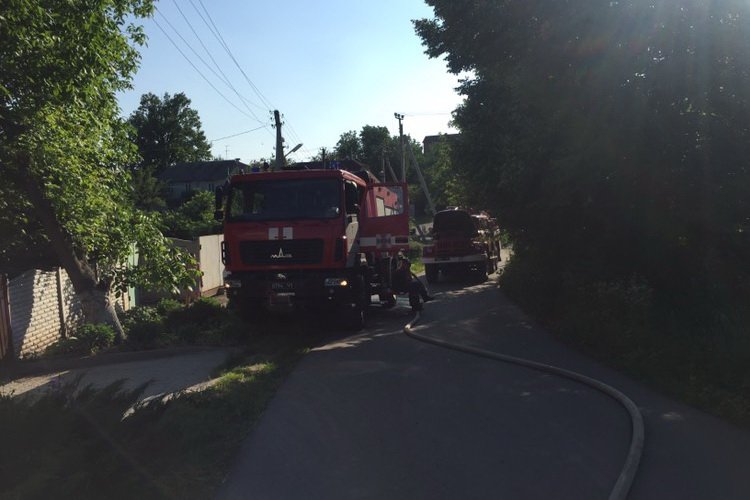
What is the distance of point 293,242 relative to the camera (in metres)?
11.2

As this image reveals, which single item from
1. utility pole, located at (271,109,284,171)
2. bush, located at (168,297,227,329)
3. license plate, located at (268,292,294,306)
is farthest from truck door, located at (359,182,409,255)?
utility pole, located at (271,109,284,171)

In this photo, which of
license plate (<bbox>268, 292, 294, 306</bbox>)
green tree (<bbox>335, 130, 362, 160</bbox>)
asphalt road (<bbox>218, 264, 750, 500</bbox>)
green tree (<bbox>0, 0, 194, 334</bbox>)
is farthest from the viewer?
green tree (<bbox>335, 130, 362, 160</bbox>)

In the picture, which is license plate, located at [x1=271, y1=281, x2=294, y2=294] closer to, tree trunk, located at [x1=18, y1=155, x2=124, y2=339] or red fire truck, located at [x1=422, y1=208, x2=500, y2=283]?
tree trunk, located at [x1=18, y1=155, x2=124, y2=339]

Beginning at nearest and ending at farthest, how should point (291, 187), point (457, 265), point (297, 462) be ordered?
1. point (297, 462)
2. point (291, 187)
3. point (457, 265)

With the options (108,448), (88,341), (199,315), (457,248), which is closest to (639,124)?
(108,448)

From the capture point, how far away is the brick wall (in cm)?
1024

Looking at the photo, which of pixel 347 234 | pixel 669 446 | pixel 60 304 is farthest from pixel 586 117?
pixel 60 304

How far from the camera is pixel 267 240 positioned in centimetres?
1120

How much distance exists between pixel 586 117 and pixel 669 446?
5.38 m

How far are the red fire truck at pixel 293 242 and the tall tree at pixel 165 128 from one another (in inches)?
2810

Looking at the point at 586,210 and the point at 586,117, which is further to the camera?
the point at 586,210

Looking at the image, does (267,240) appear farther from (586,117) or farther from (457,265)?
(457,265)

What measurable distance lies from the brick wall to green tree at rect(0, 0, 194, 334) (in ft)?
2.55

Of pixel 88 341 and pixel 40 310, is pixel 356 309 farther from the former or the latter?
pixel 40 310
